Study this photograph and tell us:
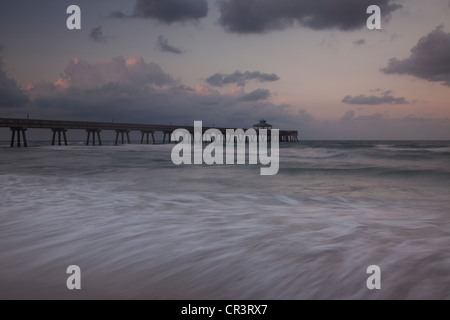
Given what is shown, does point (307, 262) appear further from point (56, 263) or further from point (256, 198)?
point (256, 198)

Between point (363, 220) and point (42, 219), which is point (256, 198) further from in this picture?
point (42, 219)

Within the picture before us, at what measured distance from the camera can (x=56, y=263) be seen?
2.92m

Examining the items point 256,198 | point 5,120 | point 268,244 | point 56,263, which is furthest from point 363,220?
point 5,120

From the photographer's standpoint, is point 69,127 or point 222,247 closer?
point 222,247

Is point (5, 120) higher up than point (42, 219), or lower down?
higher up

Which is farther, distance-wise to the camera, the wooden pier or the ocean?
the wooden pier

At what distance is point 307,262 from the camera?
2.93m

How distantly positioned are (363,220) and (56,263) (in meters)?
4.12

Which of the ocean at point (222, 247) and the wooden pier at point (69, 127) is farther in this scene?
the wooden pier at point (69, 127)

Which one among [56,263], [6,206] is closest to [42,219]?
[6,206]

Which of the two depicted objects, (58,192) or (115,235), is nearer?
(115,235)
